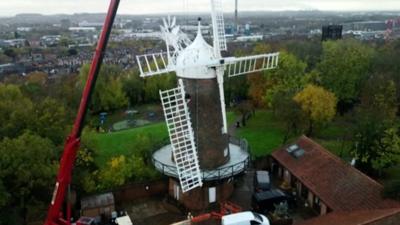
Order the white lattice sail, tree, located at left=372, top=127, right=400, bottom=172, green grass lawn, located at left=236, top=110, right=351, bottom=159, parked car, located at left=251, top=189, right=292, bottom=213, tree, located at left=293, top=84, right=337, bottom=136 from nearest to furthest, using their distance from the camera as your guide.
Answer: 1. the white lattice sail
2. parked car, located at left=251, top=189, right=292, bottom=213
3. tree, located at left=372, top=127, right=400, bottom=172
4. green grass lawn, located at left=236, top=110, right=351, bottom=159
5. tree, located at left=293, top=84, right=337, bottom=136

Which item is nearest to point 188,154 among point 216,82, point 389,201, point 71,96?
point 216,82

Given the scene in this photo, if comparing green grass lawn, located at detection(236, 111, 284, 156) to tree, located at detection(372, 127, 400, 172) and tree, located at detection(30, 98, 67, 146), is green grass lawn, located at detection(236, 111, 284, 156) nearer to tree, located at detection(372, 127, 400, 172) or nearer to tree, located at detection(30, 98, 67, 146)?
tree, located at detection(372, 127, 400, 172)

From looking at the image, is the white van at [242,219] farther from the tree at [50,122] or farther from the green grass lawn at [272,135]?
the green grass lawn at [272,135]

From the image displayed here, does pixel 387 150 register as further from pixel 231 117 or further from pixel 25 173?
pixel 231 117

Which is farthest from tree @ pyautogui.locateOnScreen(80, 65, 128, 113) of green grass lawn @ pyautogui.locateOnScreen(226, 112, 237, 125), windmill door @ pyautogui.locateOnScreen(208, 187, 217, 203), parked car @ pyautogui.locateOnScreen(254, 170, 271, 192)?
windmill door @ pyautogui.locateOnScreen(208, 187, 217, 203)

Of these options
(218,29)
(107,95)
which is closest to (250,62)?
(218,29)

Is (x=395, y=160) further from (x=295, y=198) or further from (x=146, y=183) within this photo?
(x=146, y=183)
